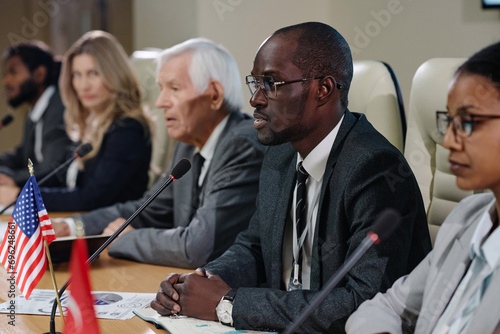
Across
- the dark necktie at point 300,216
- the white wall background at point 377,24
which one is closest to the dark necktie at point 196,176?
the dark necktie at point 300,216

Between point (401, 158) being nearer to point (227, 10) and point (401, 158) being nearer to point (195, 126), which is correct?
point (195, 126)

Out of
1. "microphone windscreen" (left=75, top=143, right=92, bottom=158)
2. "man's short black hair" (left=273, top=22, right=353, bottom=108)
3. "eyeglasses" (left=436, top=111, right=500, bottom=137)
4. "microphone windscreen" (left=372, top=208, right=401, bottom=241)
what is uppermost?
"man's short black hair" (left=273, top=22, right=353, bottom=108)

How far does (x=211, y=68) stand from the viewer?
2170 millimetres

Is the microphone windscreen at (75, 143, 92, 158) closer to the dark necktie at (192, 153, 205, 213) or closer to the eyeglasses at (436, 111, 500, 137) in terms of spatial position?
the dark necktie at (192, 153, 205, 213)

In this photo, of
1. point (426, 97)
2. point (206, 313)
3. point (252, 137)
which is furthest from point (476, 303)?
point (252, 137)

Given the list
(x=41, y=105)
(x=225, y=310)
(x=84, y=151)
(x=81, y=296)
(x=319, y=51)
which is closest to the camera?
(x=81, y=296)

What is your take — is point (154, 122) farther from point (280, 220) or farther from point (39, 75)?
point (280, 220)

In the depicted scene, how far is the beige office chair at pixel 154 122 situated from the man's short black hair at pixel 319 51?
1566mm

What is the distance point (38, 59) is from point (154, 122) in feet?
4.19

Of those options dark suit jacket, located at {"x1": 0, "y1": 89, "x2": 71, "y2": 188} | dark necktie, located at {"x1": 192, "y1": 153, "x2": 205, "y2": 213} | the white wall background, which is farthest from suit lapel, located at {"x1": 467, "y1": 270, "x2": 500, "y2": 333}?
dark suit jacket, located at {"x1": 0, "y1": 89, "x2": 71, "y2": 188}

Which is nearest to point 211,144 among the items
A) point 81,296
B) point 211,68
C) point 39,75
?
point 211,68

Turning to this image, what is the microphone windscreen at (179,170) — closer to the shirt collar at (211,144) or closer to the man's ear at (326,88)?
the man's ear at (326,88)

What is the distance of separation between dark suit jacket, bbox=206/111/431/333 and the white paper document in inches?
7.8

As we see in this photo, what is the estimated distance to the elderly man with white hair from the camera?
6.25 feet
